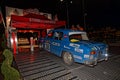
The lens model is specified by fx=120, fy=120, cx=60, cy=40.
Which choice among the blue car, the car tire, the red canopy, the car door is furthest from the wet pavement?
the red canopy

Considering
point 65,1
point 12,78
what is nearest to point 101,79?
point 12,78

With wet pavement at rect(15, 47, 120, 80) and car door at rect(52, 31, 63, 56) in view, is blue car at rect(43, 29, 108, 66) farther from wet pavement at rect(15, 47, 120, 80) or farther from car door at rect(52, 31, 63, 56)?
wet pavement at rect(15, 47, 120, 80)

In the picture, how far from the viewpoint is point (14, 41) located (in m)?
9.98

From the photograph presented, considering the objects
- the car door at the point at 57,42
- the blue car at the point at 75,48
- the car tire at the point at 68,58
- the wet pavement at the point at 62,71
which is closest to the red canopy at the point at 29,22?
the blue car at the point at 75,48

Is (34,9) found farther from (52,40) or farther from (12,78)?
(12,78)

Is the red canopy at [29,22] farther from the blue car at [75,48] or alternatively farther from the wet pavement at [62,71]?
the wet pavement at [62,71]

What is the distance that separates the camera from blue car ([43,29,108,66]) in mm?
6051

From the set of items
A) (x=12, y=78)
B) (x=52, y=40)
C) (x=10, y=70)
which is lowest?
(x=12, y=78)

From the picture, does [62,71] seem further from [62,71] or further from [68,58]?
[68,58]

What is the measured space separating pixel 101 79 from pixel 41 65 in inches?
135

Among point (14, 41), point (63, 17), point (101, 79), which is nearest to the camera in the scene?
point (101, 79)

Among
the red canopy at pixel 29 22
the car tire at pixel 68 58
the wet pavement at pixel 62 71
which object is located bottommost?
the wet pavement at pixel 62 71

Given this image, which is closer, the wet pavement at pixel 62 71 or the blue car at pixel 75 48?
the wet pavement at pixel 62 71

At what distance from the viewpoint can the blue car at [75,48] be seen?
19.9 feet
